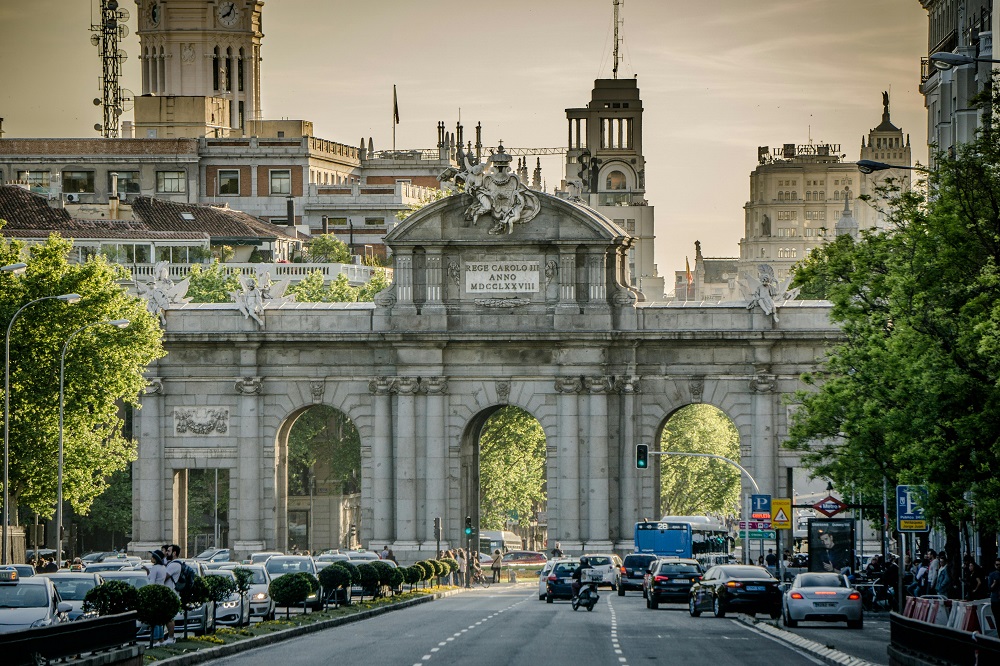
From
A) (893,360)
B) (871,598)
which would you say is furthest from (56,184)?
(893,360)

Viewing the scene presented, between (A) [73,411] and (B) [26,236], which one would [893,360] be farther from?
(B) [26,236]

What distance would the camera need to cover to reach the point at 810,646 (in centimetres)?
5034

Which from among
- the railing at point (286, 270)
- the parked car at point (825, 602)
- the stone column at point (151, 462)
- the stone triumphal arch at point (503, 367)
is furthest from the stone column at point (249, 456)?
the parked car at point (825, 602)

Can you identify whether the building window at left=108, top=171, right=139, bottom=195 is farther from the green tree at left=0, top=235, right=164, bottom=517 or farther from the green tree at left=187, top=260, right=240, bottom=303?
the green tree at left=0, top=235, right=164, bottom=517

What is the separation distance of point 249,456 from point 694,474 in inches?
2609

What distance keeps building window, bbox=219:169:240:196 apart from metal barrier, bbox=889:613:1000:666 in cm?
13858

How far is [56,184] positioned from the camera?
6467 inches

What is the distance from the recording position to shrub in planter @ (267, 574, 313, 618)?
61.4m

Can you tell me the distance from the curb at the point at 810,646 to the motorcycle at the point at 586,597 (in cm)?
778

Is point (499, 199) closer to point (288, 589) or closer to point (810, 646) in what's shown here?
point (288, 589)

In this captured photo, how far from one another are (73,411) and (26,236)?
2269 inches

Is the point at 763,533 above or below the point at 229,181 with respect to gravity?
below

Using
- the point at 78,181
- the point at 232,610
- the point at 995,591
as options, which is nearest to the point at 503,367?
the point at 232,610

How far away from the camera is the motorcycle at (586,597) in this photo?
71375 mm
